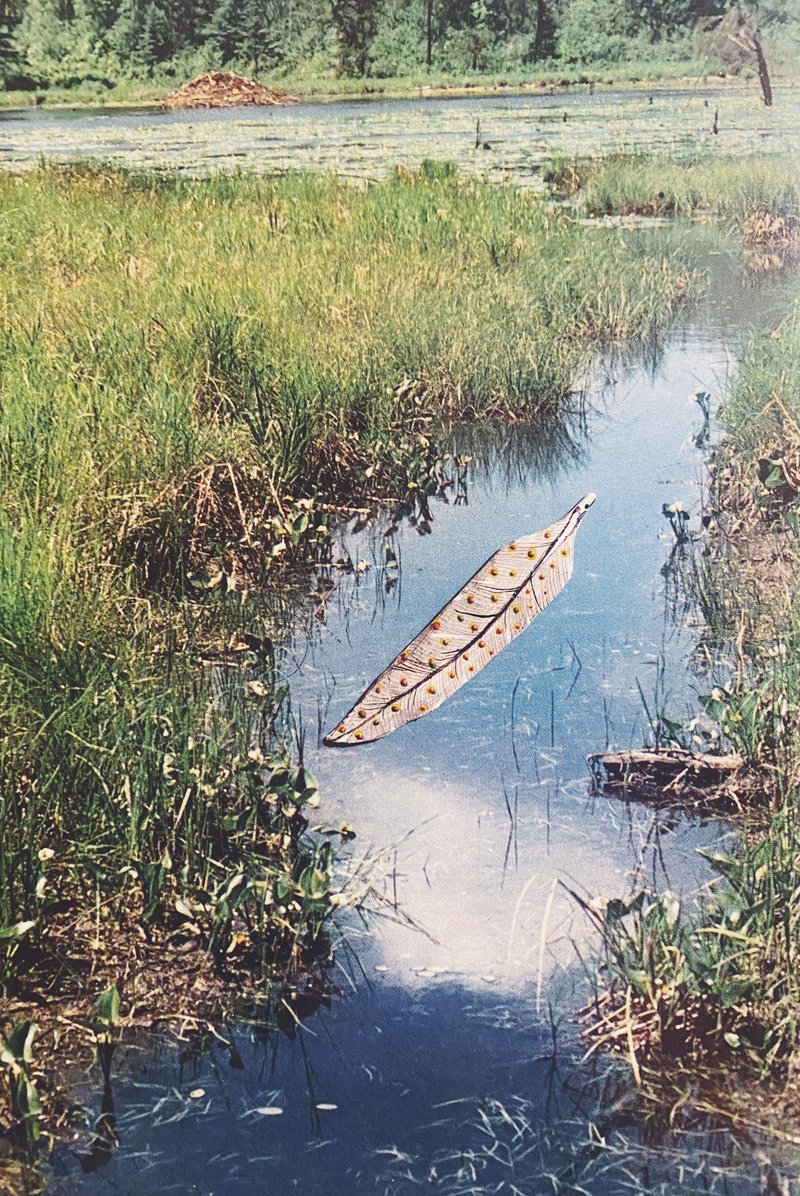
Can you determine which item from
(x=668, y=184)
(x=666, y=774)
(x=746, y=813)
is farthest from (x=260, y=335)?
(x=668, y=184)

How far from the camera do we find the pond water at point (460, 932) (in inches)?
65.4

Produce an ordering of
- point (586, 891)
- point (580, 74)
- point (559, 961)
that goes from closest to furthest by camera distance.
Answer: point (559, 961), point (586, 891), point (580, 74)

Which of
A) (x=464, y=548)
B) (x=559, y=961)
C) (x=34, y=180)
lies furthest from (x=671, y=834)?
(x=34, y=180)

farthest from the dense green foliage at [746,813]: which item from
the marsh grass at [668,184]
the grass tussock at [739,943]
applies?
the marsh grass at [668,184]

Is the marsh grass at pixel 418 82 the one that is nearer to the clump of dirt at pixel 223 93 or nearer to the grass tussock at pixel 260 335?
the clump of dirt at pixel 223 93

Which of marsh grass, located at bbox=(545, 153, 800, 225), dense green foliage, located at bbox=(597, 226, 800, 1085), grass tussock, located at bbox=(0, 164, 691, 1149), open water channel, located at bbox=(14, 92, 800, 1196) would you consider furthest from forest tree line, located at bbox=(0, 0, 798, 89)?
marsh grass, located at bbox=(545, 153, 800, 225)

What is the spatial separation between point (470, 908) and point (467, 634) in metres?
1.18

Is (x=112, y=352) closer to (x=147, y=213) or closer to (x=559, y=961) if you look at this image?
(x=147, y=213)

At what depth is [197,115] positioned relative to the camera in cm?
531

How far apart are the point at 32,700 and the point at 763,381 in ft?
8.96

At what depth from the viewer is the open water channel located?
1661 mm

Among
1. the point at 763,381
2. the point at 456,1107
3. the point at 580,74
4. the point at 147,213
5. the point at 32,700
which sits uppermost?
the point at 580,74

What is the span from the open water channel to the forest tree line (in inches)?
61.2

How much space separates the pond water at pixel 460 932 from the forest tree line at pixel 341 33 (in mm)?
1791
